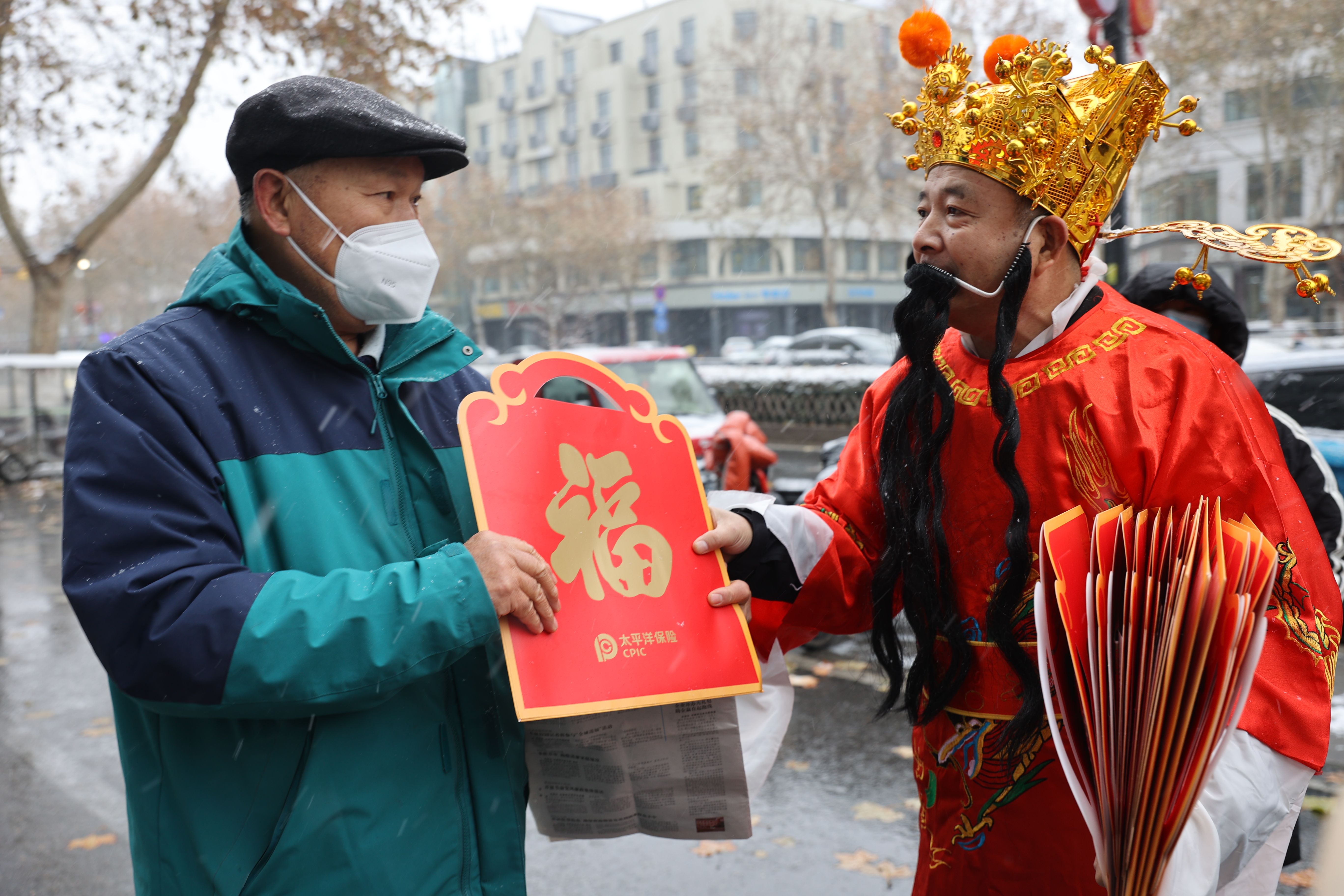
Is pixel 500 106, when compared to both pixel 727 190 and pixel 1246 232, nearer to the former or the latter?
pixel 727 190

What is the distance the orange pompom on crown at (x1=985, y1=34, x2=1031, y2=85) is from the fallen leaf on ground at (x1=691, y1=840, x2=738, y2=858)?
3.10 meters

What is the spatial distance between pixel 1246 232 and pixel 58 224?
2237 inches

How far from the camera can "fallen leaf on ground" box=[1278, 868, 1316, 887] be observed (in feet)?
11.9

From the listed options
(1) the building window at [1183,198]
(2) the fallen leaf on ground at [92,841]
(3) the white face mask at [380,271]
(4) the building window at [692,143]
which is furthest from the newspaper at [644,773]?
(4) the building window at [692,143]

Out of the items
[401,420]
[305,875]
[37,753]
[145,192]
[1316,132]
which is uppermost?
[145,192]

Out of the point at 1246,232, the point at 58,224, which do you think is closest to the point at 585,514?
the point at 1246,232

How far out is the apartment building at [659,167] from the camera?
163 ft

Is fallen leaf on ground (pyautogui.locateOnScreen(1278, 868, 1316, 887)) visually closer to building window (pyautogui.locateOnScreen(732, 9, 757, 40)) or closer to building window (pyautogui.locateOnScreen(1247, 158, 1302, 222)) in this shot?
building window (pyautogui.locateOnScreen(1247, 158, 1302, 222))

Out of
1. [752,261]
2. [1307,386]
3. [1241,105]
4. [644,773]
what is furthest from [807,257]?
[644,773]

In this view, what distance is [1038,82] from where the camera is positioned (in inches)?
79.0

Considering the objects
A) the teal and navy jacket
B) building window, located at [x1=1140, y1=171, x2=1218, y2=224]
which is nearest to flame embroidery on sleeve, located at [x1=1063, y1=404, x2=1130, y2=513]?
the teal and navy jacket

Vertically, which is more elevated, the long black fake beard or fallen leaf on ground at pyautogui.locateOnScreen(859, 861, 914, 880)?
the long black fake beard

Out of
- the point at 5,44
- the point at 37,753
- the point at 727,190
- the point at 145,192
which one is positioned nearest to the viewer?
the point at 37,753

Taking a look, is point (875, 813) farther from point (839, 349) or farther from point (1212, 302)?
point (839, 349)
